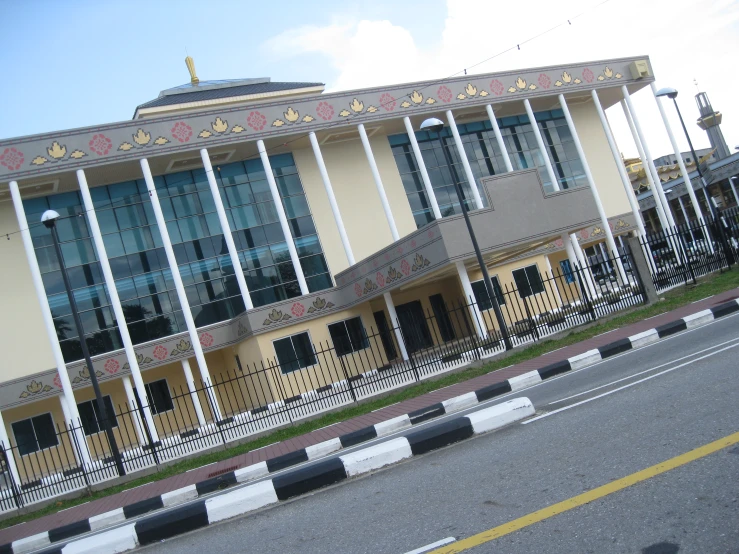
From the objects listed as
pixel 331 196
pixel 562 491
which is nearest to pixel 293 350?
pixel 331 196

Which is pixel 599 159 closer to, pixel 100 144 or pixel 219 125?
pixel 219 125

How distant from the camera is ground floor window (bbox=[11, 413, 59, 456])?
24.9 meters

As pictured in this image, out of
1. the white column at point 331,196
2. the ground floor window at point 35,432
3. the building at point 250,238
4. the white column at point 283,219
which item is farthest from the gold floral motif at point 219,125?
the ground floor window at point 35,432

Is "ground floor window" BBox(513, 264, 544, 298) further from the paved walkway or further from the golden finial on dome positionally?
the golden finial on dome

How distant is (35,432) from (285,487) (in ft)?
73.9

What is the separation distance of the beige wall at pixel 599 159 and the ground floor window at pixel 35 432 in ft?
94.3

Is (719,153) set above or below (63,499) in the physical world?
above

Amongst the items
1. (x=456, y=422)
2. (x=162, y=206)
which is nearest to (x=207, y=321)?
(x=162, y=206)

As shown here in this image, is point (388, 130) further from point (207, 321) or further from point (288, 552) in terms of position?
point (288, 552)

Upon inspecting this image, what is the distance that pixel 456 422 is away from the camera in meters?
7.23

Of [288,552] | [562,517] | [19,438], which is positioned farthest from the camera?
[19,438]

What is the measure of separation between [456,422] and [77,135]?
2093cm

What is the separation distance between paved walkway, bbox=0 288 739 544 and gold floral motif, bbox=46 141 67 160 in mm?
14752

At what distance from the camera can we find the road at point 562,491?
12.3ft
